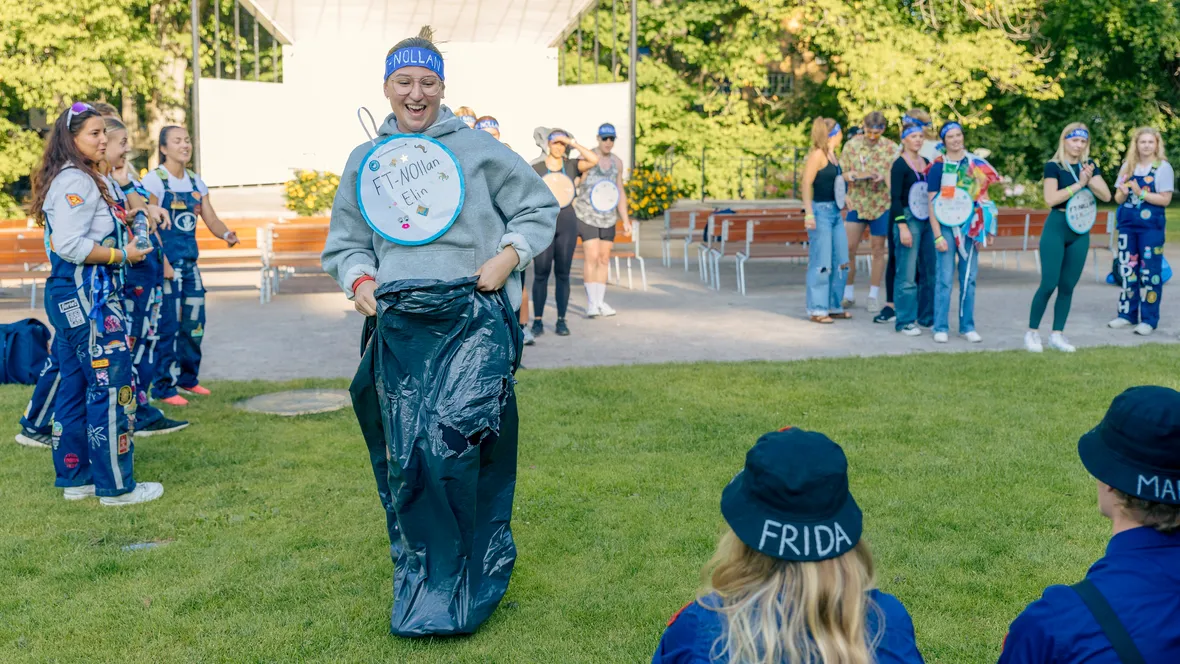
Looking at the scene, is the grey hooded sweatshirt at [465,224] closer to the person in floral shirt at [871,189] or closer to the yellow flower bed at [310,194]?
the person in floral shirt at [871,189]

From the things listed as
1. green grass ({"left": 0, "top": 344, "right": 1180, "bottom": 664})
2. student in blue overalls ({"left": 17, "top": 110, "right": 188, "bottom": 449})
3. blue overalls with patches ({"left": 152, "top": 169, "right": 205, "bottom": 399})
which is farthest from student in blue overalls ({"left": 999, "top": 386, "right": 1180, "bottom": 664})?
blue overalls with patches ({"left": 152, "top": 169, "right": 205, "bottom": 399})

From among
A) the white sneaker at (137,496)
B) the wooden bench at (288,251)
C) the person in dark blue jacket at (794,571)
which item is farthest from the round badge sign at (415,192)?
the wooden bench at (288,251)

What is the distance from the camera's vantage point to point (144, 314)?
23.4 ft

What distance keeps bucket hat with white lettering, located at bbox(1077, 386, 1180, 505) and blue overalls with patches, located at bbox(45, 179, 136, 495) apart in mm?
4713

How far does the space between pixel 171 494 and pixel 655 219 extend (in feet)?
57.4

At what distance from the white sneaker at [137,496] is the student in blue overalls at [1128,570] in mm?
Result: 4683

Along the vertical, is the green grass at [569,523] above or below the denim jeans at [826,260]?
below

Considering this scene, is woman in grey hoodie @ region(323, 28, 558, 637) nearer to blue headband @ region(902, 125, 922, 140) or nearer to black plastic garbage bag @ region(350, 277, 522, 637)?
black plastic garbage bag @ region(350, 277, 522, 637)

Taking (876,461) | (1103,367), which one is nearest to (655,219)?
(1103,367)

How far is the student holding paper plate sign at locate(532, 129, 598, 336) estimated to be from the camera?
10469 millimetres

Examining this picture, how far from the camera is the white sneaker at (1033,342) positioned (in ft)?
32.2

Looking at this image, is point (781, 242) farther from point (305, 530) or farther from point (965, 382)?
point (305, 530)

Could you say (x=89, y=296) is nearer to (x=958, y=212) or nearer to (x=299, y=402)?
(x=299, y=402)

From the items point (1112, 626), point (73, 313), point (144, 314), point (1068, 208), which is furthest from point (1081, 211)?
point (1112, 626)
